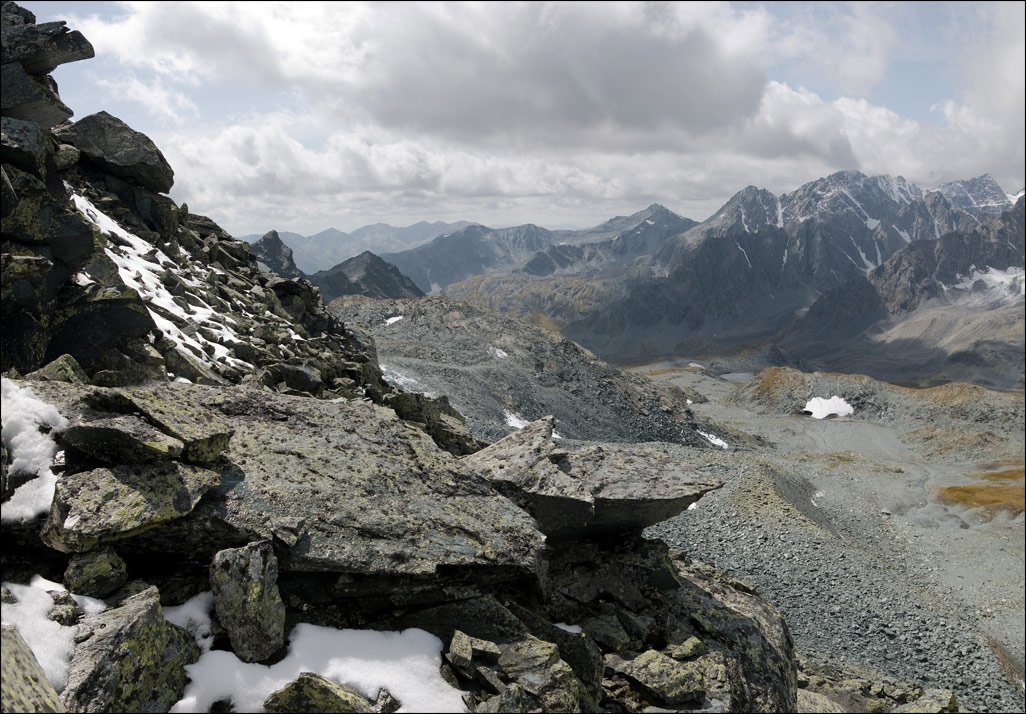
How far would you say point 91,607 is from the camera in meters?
9.46

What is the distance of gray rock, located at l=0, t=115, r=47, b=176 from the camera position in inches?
664

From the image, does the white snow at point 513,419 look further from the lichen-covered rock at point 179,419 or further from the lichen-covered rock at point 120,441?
the lichen-covered rock at point 120,441

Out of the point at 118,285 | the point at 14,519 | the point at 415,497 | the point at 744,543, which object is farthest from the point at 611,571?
the point at 744,543

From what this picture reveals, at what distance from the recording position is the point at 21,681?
24.2ft

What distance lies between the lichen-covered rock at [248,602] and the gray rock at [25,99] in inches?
793

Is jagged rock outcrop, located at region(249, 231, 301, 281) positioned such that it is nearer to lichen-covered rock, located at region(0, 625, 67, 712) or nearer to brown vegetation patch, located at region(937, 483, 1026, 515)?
brown vegetation patch, located at region(937, 483, 1026, 515)

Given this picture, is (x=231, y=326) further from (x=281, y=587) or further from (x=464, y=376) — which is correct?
(x=464, y=376)

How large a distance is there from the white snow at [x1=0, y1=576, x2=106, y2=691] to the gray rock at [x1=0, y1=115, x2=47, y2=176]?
14363mm

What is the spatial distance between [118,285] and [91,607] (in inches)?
673

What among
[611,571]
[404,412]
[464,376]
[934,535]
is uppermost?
[404,412]

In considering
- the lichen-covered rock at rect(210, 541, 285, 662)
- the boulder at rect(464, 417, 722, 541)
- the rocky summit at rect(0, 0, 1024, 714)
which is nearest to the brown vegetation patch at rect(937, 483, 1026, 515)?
the rocky summit at rect(0, 0, 1024, 714)

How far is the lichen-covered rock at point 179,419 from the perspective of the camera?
11.4m

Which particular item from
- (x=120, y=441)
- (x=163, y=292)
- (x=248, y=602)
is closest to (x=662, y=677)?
(x=248, y=602)

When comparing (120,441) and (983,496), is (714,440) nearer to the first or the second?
(983,496)
